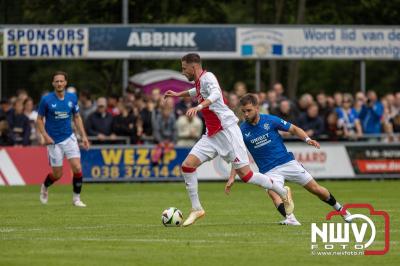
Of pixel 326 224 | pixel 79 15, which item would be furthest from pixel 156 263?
pixel 79 15

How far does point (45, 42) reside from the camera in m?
30.3

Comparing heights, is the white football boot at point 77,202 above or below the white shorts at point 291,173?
below

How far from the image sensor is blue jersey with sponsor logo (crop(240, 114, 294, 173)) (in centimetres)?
1541

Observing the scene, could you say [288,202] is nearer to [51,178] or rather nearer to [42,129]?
[42,129]

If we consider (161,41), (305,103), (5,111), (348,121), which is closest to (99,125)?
(5,111)

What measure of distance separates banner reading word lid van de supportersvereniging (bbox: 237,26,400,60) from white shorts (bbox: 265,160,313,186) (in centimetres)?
1585

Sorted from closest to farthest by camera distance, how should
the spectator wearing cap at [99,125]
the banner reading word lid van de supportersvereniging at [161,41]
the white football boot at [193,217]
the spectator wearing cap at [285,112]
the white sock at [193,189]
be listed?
the white football boot at [193,217], the white sock at [193,189], the spectator wearing cap at [285,112], the spectator wearing cap at [99,125], the banner reading word lid van de supportersvereniging at [161,41]

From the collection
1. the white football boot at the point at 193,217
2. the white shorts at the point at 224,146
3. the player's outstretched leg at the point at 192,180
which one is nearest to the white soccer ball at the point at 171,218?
the white football boot at the point at 193,217

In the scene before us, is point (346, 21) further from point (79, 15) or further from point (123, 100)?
point (123, 100)

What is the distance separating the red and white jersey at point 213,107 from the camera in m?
15.2

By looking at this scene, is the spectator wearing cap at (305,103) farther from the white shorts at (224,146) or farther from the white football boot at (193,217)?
the white football boot at (193,217)

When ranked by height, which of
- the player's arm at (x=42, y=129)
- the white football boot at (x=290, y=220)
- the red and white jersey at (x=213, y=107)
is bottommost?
the white football boot at (x=290, y=220)

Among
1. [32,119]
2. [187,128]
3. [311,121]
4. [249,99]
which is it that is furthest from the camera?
[311,121]

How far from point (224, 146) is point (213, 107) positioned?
1.83 feet
